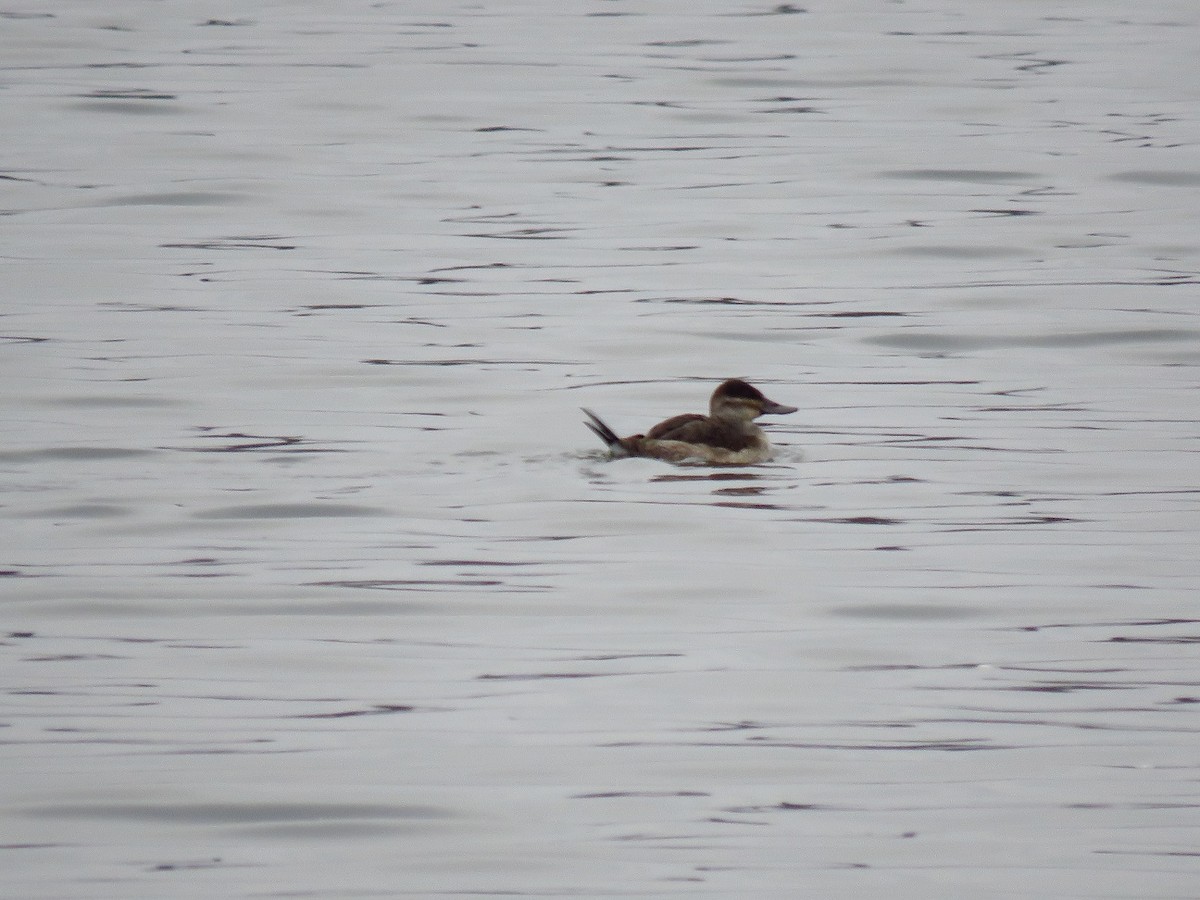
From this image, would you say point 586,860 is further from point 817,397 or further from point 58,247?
point 58,247

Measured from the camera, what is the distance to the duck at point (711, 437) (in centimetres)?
1032

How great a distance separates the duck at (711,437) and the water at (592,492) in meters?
0.14

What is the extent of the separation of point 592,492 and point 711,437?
2.41 ft

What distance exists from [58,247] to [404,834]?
1091 cm

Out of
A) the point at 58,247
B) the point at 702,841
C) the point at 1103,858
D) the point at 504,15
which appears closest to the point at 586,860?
the point at 702,841

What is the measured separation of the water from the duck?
138 millimetres

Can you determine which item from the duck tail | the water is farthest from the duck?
the water

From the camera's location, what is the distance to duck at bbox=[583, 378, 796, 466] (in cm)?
1032

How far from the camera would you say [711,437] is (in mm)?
10336

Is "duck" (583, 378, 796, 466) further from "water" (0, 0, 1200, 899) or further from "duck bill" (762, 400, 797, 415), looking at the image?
"water" (0, 0, 1200, 899)

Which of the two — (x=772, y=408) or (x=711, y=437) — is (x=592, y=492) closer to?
(x=711, y=437)

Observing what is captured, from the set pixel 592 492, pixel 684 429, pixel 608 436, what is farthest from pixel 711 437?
pixel 592 492

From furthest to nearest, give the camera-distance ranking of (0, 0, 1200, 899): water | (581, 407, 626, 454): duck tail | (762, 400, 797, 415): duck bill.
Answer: (762, 400, 797, 415): duck bill → (581, 407, 626, 454): duck tail → (0, 0, 1200, 899): water

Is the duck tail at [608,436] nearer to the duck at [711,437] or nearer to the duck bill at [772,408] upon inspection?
the duck at [711,437]
